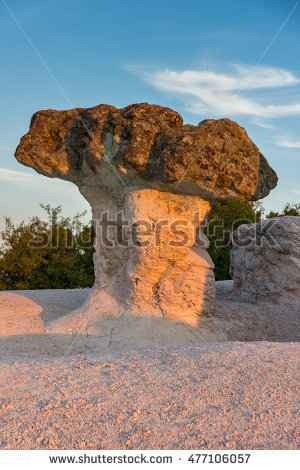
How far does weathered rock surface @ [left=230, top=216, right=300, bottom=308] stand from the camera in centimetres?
995

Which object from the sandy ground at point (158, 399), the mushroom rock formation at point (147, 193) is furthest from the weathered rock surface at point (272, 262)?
the sandy ground at point (158, 399)

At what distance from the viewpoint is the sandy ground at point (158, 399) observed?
2699 mm

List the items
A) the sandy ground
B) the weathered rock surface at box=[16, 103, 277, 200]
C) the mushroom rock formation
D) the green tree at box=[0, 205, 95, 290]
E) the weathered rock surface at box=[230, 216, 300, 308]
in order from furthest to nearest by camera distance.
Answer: the green tree at box=[0, 205, 95, 290]
the weathered rock surface at box=[230, 216, 300, 308]
the mushroom rock formation
the weathered rock surface at box=[16, 103, 277, 200]
the sandy ground

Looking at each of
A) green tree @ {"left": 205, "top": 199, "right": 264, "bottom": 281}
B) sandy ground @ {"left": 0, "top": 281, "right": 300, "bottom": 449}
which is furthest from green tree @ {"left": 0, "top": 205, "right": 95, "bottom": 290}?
sandy ground @ {"left": 0, "top": 281, "right": 300, "bottom": 449}

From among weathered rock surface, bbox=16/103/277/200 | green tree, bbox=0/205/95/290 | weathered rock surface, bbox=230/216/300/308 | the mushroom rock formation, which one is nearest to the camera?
weathered rock surface, bbox=16/103/277/200

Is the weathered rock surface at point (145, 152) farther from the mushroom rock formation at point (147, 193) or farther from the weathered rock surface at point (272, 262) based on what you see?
the weathered rock surface at point (272, 262)

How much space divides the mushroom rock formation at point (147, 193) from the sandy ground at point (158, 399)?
2989mm

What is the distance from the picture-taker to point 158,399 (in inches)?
129

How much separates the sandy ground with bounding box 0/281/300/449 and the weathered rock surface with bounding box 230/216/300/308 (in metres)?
5.16

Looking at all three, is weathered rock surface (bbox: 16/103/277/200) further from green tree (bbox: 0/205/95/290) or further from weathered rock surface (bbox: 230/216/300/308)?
green tree (bbox: 0/205/95/290)

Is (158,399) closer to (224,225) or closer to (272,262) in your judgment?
(272,262)

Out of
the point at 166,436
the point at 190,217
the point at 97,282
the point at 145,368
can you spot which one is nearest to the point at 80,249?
the point at 97,282

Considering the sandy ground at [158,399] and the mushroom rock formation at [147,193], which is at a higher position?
the mushroom rock formation at [147,193]

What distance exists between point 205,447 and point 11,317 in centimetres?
681
